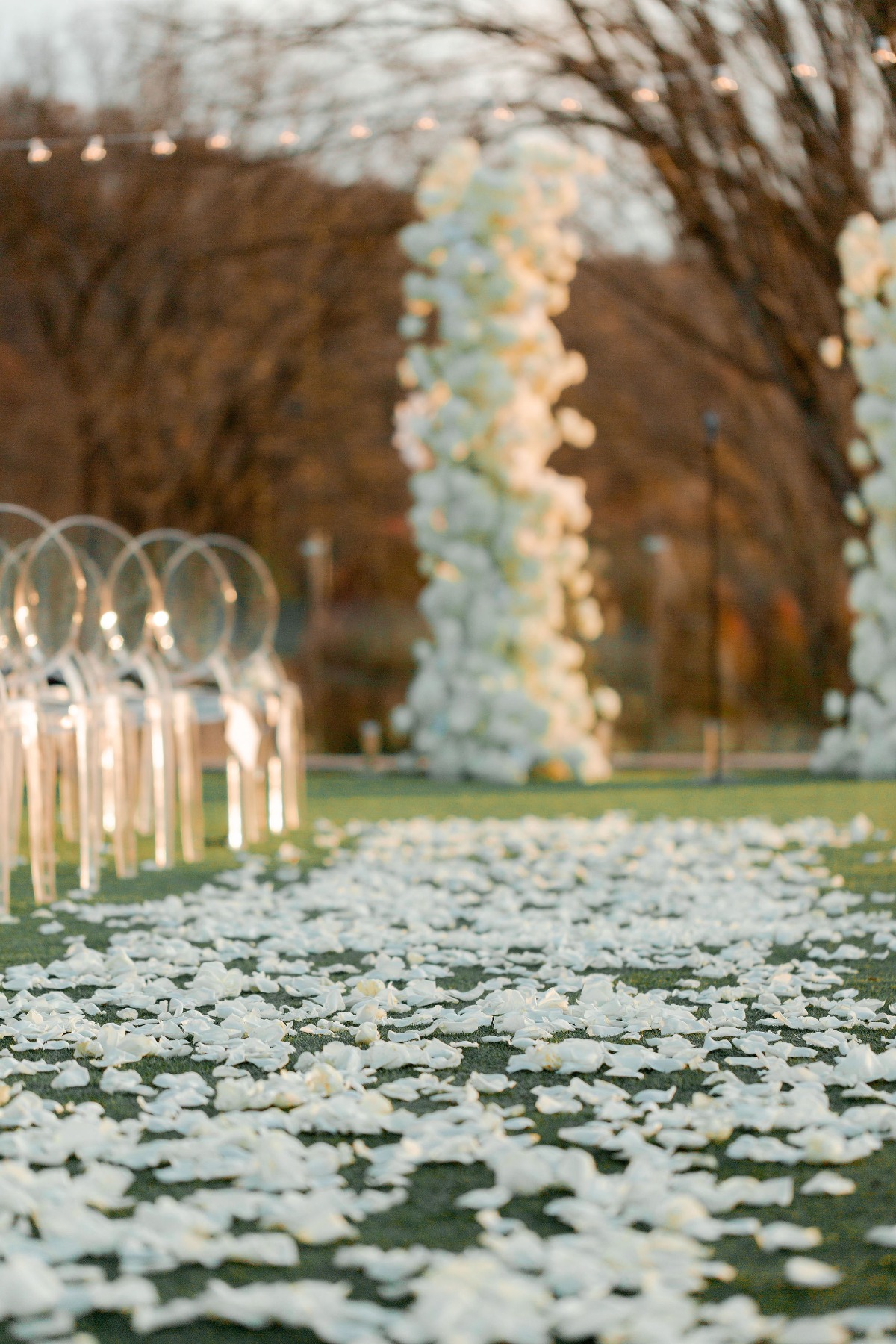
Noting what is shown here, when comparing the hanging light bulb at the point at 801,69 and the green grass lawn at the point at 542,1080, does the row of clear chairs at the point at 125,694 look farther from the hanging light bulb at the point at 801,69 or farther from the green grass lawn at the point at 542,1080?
the hanging light bulb at the point at 801,69

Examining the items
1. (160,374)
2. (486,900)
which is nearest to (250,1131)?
(486,900)

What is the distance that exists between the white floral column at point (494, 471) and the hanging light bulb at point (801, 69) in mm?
1113

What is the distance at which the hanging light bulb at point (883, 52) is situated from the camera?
6.93m

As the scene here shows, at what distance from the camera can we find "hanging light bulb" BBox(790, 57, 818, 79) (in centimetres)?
741

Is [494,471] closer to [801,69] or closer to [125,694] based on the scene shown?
[801,69]

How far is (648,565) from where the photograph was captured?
33.7 ft

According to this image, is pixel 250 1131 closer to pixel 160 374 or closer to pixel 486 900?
pixel 486 900

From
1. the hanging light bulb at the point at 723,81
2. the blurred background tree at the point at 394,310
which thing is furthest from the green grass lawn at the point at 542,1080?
the hanging light bulb at the point at 723,81

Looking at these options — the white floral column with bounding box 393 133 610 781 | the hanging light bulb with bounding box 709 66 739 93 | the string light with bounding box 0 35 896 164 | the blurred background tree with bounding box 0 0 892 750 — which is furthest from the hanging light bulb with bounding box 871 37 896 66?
the white floral column with bounding box 393 133 610 781

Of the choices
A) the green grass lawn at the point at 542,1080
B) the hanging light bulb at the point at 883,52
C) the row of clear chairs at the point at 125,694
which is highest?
the hanging light bulb at the point at 883,52

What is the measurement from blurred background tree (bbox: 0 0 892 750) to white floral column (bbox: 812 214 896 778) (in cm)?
75

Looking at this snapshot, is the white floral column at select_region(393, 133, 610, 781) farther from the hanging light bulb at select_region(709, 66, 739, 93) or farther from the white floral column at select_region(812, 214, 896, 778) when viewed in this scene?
the white floral column at select_region(812, 214, 896, 778)

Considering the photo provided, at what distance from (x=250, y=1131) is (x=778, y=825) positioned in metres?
4.38

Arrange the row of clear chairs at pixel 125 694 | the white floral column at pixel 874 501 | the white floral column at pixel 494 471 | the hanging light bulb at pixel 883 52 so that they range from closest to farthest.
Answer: the row of clear chairs at pixel 125 694, the hanging light bulb at pixel 883 52, the white floral column at pixel 874 501, the white floral column at pixel 494 471
